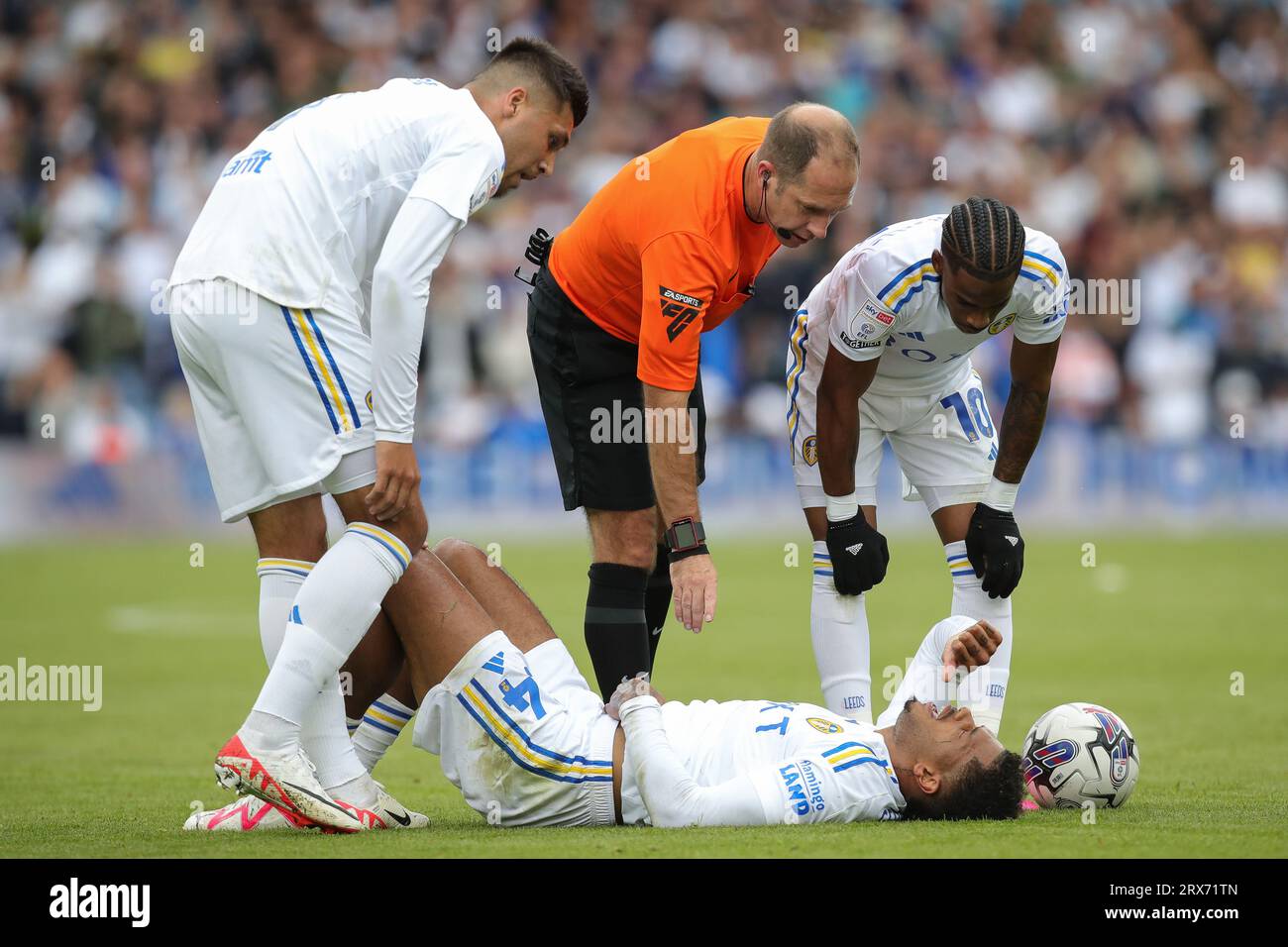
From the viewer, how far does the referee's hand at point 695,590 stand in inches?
219

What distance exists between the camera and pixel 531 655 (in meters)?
5.52

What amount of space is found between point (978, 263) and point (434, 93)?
1944mm

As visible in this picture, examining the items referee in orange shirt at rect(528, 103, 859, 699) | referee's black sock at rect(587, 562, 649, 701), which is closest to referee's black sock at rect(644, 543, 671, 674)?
referee in orange shirt at rect(528, 103, 859, 699)

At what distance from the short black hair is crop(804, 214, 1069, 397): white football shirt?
5.72ft

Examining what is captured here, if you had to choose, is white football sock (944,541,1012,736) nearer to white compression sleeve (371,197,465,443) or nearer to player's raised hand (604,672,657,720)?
player's raised hand (604,672,657,720)

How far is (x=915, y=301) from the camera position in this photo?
→ 6.27 metres

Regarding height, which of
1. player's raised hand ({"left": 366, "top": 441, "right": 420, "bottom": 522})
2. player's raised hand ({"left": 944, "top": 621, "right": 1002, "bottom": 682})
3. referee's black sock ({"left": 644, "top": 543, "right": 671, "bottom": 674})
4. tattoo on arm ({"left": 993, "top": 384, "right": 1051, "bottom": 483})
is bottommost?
player's raised hand ({"left": 944, "top": 621, "right": 1002, "bottom": 682})

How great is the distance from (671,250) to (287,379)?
4.70ft

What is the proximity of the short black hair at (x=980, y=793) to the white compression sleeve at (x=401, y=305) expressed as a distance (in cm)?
204

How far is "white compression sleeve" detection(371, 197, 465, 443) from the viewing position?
200 inches

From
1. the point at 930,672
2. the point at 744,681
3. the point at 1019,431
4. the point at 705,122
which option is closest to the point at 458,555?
the point at 930,672

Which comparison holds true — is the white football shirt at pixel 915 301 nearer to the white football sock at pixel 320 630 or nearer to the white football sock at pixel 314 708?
the white football sock at pixel 320 630

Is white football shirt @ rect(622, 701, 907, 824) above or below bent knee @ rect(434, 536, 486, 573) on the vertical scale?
below

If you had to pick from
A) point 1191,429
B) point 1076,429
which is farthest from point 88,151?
point 1191,429
